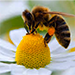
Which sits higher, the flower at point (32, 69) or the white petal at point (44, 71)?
the flower at point (32, 69)

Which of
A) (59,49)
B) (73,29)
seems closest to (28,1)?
(73,29)

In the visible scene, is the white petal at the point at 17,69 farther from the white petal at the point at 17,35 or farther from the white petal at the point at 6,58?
the white petal at the point at 17,35

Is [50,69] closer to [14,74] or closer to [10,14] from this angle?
[14,74]

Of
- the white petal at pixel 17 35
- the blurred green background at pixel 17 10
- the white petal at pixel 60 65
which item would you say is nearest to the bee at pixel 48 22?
the white petal at pixel 60 65

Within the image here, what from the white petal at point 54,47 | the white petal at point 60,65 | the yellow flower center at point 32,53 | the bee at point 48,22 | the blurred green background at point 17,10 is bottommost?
the white petal at point 60,65

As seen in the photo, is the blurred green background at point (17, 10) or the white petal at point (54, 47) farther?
the blurred green background at point (17, 10)

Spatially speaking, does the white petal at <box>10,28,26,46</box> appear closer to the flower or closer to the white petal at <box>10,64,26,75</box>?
the flower

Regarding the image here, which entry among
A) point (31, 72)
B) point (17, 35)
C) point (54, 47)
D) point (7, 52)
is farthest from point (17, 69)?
point (17, 35)
